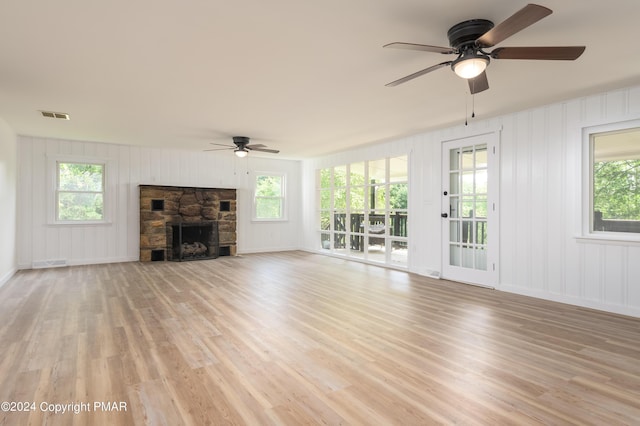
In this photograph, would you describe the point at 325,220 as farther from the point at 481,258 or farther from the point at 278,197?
the point at 481,258

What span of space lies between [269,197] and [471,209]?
5627mm

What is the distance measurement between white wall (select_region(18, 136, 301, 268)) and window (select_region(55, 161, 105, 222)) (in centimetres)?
18

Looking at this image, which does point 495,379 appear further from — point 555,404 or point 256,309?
point 256,309

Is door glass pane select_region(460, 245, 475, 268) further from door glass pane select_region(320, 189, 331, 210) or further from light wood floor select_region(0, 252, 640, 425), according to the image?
door glass pane select_region(320, 189, 331, 210)

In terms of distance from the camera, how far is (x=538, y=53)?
2.44m

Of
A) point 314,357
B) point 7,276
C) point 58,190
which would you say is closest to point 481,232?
point 314,357

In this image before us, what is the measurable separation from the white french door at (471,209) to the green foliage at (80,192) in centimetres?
703

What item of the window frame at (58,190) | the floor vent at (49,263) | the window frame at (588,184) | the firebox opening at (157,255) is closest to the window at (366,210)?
the window frame at (588,184)

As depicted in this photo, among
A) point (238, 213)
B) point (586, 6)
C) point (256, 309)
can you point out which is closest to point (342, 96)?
point (586, 6)

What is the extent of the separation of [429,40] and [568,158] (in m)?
2.83

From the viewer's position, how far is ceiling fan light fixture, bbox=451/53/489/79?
2490mm

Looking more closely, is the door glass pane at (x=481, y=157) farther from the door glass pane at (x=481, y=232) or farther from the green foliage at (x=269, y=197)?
the green foliage at (x=269, y=197)

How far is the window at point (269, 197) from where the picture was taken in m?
9.51

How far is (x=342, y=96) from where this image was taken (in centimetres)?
418
